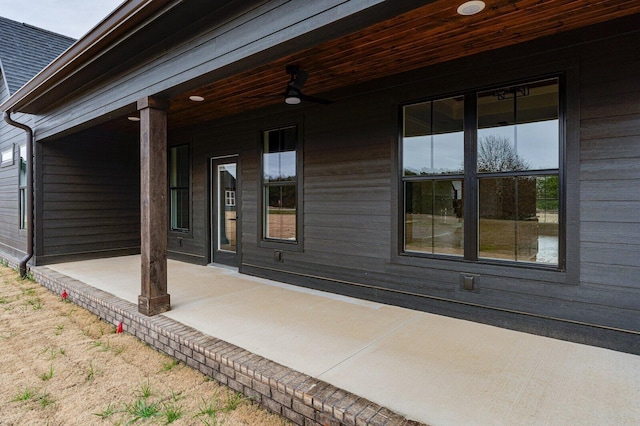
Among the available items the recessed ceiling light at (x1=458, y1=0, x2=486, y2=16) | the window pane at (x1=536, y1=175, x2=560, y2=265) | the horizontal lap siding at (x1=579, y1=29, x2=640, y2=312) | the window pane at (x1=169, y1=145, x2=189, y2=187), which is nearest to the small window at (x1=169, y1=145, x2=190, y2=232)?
the window pane at (x1=169, y1=145, x2=189, y2=187)

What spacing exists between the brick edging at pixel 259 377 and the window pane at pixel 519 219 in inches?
79.5

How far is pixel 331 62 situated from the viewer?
11.3 feet

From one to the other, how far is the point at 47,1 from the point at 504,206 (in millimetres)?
24473

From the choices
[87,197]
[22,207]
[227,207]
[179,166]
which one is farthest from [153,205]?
[22,207]

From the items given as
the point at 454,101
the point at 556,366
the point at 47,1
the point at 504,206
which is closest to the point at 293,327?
the point at 556,366

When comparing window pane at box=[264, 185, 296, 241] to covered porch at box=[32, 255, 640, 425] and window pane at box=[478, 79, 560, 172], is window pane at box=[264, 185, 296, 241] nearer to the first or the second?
covered porch at box=[32, 255, 640, 425]

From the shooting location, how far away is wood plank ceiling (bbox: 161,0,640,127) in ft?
8.20

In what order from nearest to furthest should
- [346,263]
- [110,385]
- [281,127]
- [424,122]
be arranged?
[110,385] < [424,122] < [346,263] < [281,127]

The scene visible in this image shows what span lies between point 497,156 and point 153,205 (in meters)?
3.27

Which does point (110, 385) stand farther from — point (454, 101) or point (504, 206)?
point (454, 101)

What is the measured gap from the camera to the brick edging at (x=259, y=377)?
1.88m

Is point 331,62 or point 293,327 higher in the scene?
point 331,62

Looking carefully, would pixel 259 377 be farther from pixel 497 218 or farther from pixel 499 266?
pixel 497 218

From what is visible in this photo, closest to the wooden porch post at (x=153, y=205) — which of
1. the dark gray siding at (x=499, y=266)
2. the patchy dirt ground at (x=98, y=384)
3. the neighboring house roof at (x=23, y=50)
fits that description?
the patchy dirt ground at (x=98, y=384)
